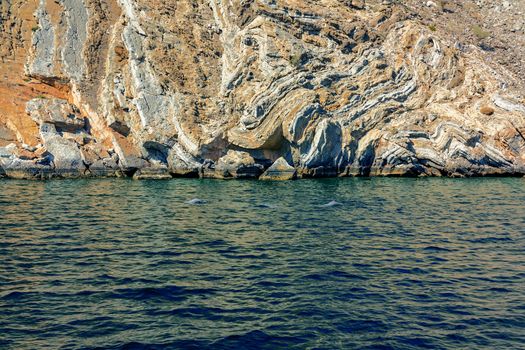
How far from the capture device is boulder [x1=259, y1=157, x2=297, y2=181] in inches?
1811

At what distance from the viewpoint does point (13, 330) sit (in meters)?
10.4

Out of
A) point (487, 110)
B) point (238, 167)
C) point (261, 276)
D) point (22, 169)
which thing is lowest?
point (22, 169)

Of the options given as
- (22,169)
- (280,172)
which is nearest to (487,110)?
(280,172)

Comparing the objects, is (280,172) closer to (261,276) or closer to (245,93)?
(245,93)

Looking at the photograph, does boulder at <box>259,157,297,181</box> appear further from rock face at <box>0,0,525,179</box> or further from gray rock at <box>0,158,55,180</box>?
gray rock at <box>0,158,55,180</box>

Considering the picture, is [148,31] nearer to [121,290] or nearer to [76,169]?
[76,169]

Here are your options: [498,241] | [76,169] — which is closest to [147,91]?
[76,169]

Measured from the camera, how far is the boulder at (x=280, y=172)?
46.0 meters

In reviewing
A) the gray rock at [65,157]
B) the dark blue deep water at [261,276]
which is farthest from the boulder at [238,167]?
the dark blue deep water at [261,276]

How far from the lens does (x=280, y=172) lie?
4622 cm

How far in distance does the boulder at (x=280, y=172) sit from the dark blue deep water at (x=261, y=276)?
689 inches

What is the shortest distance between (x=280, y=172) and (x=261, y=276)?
105 ft

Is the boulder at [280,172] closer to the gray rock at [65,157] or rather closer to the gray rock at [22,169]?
the gray rock at [65,157]

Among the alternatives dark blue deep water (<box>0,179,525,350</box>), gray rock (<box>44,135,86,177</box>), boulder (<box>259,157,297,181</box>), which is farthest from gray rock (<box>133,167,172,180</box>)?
dark blue deep water (<box>0,179,525,350</box>)
